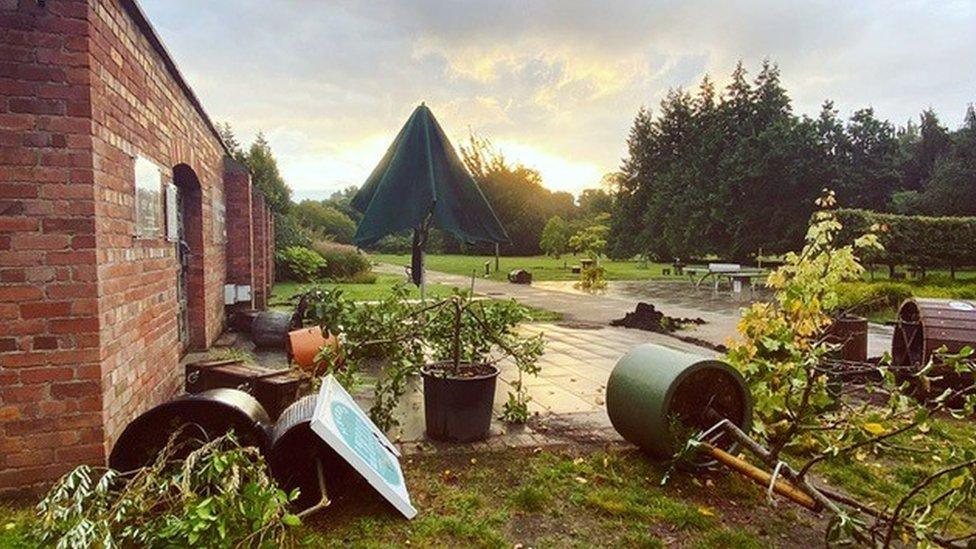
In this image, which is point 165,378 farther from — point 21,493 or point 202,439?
point 202,439

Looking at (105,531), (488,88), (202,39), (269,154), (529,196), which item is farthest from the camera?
(529,196)

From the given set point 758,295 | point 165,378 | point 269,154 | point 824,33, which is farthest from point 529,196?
point 165,378

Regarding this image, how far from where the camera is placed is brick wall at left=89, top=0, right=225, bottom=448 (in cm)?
311

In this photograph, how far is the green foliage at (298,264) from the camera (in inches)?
677

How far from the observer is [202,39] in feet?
23.0

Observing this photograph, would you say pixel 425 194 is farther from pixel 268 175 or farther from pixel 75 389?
pixel 268 175

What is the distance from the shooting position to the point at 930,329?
5.29 metres

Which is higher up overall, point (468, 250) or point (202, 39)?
point (202, 39)

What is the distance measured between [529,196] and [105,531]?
41353 mm

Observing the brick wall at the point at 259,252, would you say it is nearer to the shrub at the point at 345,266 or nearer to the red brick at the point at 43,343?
the red brick at the point at 43,343

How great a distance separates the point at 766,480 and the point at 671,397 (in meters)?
0.70

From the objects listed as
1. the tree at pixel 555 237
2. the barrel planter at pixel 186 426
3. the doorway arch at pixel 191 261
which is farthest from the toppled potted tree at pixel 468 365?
the tree at pixel 555 237

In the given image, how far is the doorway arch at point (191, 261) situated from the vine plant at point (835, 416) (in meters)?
5.72

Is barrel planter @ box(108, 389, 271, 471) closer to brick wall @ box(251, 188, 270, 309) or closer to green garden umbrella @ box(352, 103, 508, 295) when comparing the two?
green garden umbrella @ box(352, 103, 508, 295)
